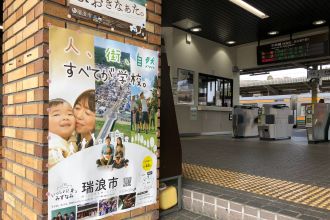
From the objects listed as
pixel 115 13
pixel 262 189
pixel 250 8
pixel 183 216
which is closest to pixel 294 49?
Answer: pixel 250 8

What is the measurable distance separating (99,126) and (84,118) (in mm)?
110

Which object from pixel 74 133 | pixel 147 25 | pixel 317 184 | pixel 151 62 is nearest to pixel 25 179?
pixel 74 133

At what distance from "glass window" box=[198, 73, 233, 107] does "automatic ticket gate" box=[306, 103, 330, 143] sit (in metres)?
2.94

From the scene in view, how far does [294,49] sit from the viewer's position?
25.3 feet

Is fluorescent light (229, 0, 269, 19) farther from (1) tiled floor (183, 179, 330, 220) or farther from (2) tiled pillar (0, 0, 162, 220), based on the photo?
(1) tiled floor (183, 179, 330, 220)

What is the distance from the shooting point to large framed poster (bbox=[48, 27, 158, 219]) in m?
1.51

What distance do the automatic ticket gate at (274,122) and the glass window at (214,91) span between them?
1512mm

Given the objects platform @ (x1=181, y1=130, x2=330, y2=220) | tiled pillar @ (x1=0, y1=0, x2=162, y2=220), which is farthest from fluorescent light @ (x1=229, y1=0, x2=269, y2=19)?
tiled pillar @ (x1=0, y1=0, x2=162, y2=220)

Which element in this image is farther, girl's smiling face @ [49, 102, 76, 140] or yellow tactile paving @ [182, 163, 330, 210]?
yellow tactile paving @ [182, 163, 330, 210]

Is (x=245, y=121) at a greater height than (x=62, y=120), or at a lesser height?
lesser

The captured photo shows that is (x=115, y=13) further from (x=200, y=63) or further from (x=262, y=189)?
(x=200, y=63)

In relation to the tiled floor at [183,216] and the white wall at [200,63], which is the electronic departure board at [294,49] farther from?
the tiled floor at [183,216]

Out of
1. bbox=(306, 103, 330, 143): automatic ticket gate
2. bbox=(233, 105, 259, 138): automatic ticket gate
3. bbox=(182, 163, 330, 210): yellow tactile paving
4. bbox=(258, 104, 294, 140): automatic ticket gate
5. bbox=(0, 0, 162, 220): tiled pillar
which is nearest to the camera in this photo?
bbox=(0, 0, 162, 220): tiled pillar

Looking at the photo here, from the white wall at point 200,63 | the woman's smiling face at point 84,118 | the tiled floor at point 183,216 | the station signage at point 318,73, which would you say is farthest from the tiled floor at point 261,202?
the station signage at point 318,73
